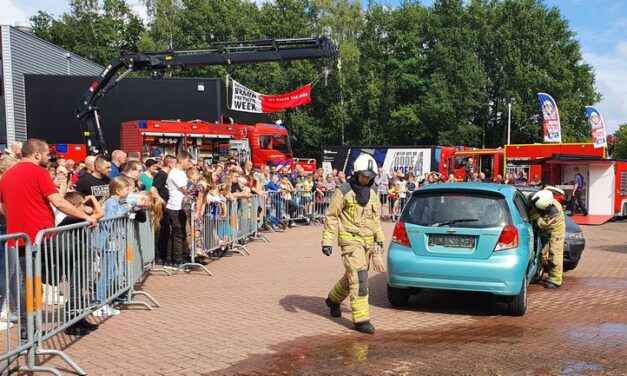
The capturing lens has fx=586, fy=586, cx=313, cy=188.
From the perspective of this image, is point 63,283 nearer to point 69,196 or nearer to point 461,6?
point 69,196

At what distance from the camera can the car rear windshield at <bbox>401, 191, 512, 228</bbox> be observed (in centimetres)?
736

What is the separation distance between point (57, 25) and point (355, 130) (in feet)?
104

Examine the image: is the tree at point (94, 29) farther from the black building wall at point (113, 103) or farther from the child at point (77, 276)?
the child at point (77, 276)

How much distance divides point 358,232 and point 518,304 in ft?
7.66

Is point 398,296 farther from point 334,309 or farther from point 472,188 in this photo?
point 472,188

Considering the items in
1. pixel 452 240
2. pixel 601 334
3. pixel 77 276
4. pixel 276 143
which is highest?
pixel 276 143

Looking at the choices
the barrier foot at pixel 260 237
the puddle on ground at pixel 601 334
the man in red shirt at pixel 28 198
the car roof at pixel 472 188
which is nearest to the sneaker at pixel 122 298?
the man in red shirt at pixel 28 198

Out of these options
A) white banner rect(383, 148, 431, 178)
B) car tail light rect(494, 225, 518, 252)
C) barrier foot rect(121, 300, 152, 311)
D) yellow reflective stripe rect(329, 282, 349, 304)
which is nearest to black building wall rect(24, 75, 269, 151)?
white banner rect(383, 148, 431, 178)

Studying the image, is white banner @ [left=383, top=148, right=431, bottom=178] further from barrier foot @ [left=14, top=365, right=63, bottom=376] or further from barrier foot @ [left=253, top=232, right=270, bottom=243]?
barrier foot @ [left=14, top=365, right=63, bottom=376]

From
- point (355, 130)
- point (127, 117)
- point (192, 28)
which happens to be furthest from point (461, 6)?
point (127, 117)

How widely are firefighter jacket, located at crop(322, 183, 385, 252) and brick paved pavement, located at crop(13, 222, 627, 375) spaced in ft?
3.41

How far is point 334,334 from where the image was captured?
6.54m

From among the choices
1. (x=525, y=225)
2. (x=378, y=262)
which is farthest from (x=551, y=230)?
(x=378, y=262)

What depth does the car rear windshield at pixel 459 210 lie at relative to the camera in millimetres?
7363
